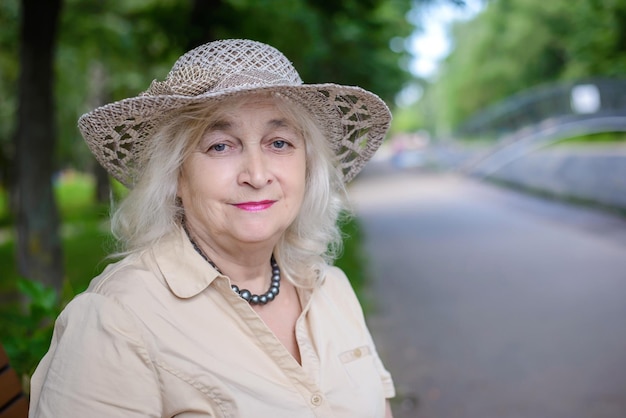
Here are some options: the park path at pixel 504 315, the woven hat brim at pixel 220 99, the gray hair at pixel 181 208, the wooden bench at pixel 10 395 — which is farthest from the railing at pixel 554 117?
the wooden bench at pixel 10 395

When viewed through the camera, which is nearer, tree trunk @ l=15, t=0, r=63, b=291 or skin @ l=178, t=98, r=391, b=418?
skin @ l=178, t=98, r=391, b=418

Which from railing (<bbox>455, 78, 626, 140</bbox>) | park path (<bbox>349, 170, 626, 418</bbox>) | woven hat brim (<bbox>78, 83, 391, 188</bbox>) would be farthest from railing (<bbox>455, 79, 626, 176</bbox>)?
woven hat brim (<bbox>78, 83, 391, 188</bbox>)

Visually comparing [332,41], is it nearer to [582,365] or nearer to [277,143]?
[582,365]

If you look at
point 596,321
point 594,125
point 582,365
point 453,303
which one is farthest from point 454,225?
point 594,125

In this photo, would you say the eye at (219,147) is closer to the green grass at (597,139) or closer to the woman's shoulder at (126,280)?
the woman's shoulder at (126,280)

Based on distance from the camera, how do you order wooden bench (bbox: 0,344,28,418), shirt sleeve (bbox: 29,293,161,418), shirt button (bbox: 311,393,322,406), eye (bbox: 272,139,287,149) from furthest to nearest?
wooden bench (bbox: 0,344,28,418) → eye (bbox: 272,139,287,149) → shirt button (bbox: 311,393,322,406) → shirt sleeve (bbox: 29,293,161,418)

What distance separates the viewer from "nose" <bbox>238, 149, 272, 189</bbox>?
1869 millimetres

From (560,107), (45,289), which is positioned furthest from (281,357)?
(560,107)

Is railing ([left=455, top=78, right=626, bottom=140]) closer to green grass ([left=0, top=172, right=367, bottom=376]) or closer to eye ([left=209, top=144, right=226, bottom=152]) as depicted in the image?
green grass ([left=0, top=172, right=367, bottom=376])

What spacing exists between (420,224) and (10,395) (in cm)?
1180

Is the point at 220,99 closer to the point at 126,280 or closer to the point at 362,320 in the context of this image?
the point at 126,280

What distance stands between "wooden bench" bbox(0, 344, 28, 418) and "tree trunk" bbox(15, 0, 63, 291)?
4231mm

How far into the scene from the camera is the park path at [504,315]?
4.68 m

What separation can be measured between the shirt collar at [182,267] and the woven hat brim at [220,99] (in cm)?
26
